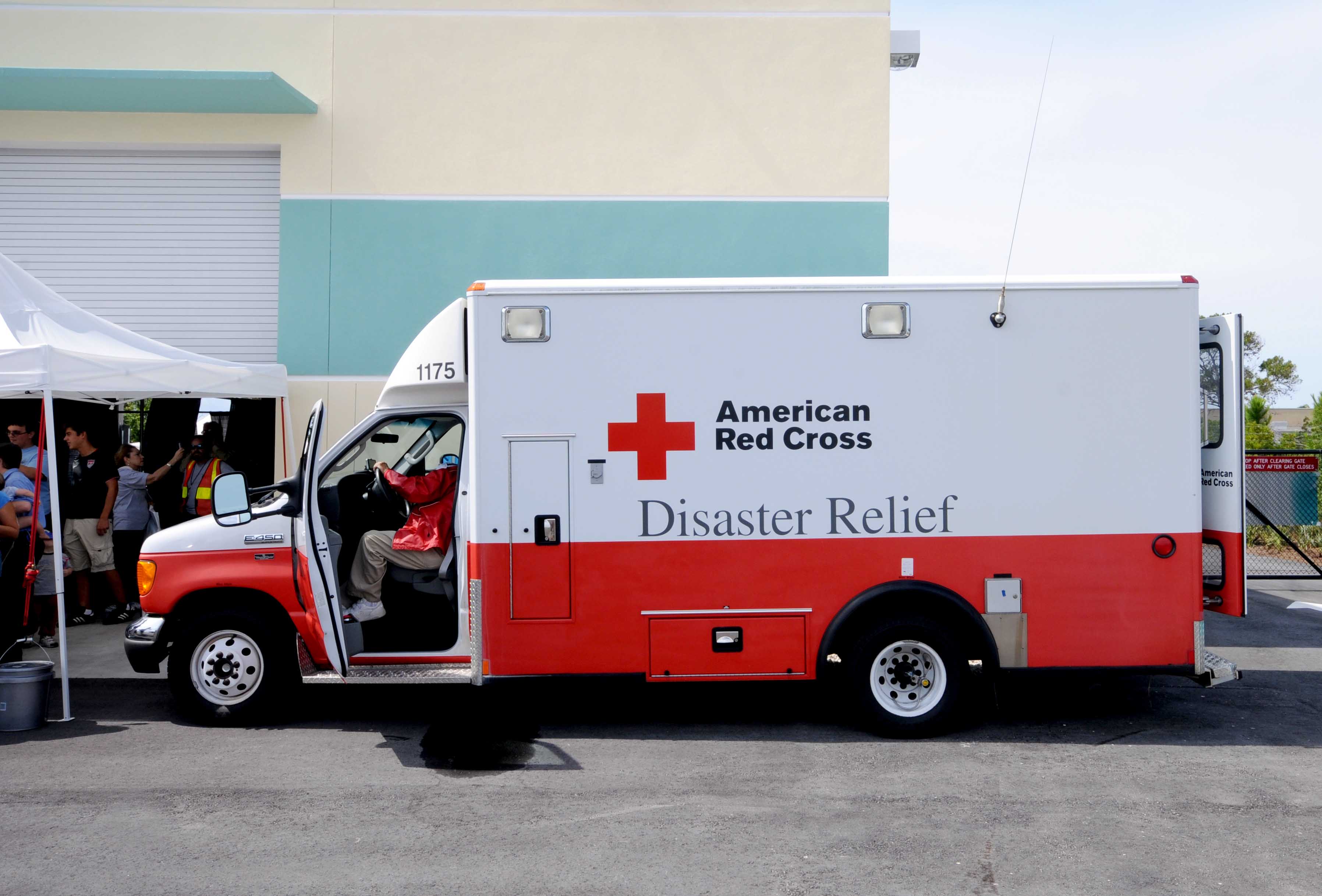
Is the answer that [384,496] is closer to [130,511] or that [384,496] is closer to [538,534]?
[538,534]

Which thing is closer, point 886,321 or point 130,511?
point 886,321

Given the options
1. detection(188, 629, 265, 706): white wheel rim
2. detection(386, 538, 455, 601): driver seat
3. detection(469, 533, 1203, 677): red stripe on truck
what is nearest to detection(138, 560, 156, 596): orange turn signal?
detection(188, 629, 265, 706): white wheel rim

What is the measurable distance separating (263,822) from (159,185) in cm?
889

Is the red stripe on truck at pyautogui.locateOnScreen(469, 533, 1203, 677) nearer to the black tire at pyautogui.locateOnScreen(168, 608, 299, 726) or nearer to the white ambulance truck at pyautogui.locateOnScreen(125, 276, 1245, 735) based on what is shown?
the white ambulance truck at pyautogui.locateOnScreen(125, 276, 1245, 735)

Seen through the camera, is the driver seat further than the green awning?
No

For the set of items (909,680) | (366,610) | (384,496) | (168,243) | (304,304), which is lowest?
(909,680)

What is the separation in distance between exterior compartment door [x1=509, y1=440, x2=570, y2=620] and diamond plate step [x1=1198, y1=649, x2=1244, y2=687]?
380 centimetres

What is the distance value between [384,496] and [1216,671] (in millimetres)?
5204

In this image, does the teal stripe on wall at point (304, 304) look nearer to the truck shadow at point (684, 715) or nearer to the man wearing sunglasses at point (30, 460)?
the man wearing sunglasses at point (30, 460)

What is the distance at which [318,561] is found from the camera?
607 centimetres

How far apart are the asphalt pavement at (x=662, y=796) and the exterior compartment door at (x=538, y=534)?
1.77 feet

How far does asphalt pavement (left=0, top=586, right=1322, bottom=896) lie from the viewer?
4.26m

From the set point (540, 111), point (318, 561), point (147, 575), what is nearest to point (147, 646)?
point (147, 575)

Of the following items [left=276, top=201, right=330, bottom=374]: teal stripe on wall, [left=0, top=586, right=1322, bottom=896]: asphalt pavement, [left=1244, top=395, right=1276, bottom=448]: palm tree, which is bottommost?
[left=0, top=586, right=1322, bottom=896]: asphalt pavement
